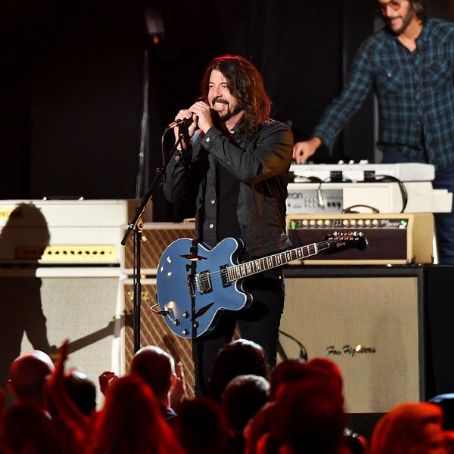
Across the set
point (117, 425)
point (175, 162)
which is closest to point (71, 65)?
point (175, 162)

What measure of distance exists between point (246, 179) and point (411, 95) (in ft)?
8.19

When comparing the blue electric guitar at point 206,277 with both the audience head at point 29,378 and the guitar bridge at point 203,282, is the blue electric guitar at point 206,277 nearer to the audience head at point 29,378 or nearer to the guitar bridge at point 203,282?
the guitar bridge at point 203,282

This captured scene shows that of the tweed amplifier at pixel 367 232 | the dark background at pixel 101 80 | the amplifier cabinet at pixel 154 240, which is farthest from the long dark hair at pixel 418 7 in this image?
the amplifier cabinet at pixel 154 240

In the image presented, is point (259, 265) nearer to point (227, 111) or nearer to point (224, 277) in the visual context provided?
point (224, 277)

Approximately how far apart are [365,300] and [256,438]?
3170mm

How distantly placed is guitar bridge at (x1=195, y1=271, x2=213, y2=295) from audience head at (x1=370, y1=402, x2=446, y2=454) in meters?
2.24

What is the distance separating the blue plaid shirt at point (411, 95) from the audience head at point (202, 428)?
13.2ft

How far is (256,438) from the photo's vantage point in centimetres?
247

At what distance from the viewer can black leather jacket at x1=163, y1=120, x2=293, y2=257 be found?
429 cm

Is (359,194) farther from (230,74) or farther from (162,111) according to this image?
(162,111)

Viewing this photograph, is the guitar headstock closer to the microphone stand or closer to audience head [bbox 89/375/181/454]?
the microphone stand

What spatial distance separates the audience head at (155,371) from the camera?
3.06m

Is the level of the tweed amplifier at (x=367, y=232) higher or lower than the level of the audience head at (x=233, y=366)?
higher

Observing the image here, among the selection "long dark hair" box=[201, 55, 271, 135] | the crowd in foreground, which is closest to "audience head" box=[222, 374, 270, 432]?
the crowd in foreground
